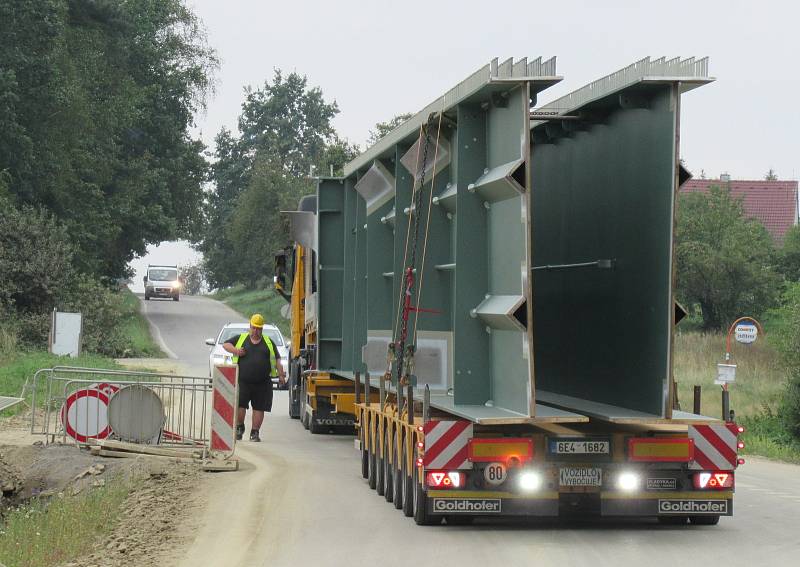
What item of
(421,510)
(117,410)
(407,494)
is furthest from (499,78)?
(117,410)

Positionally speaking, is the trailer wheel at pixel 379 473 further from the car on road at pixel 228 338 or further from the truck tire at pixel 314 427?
the car on road at pixel 228 338

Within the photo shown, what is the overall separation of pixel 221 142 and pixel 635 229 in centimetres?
11131

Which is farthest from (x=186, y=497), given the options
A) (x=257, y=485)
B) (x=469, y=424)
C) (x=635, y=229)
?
(x=635, y=229)

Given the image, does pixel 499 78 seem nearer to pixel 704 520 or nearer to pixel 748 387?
pixel 704 520

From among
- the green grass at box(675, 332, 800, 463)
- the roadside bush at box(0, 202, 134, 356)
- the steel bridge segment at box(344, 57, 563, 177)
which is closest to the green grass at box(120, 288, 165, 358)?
the roadside bush at box(0, 202, 134, 356)

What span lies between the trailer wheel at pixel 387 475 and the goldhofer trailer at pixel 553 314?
0.11ft

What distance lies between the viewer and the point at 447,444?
36.6ft

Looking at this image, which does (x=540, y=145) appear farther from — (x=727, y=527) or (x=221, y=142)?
(x=221, y=142)

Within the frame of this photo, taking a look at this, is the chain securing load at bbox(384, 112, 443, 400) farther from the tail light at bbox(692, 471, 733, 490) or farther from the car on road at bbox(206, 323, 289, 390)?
the car on road at bbox(206, 323, 289, 390)

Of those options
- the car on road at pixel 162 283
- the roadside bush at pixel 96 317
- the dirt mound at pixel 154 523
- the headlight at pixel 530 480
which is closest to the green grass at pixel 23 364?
the roadside bush at pixel 96 317

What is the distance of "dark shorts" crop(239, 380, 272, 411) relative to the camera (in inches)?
728

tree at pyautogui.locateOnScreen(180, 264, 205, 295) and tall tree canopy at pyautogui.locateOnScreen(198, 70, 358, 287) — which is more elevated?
tall tree canopy at pyautogui.locateOnScreen(198, 70, 358, 287)

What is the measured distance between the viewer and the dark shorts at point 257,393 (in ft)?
60.6

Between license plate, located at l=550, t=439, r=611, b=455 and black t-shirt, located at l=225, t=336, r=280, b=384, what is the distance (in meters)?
7.87
